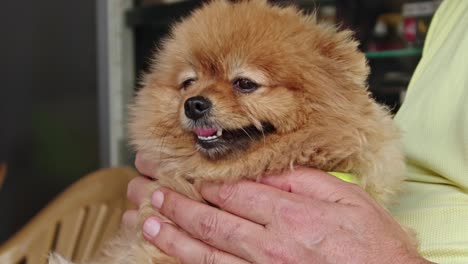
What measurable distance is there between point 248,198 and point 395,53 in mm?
1317

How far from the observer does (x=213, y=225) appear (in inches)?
31.9

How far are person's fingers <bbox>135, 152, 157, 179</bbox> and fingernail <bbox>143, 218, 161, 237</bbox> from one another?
0.43 ft

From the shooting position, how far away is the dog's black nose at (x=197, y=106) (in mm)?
819

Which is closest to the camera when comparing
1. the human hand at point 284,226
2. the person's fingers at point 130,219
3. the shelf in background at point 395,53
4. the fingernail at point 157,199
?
the human hand at point 284,226

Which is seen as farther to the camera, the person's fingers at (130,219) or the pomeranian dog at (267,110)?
the person's fingers at (130,219)

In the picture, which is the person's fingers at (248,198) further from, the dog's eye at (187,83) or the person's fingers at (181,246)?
the dog's eye at (187,83)

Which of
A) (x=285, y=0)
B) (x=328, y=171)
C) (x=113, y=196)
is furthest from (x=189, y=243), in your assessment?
(x=113, y=196)

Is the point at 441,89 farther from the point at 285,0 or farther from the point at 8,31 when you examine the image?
the point at 8,31

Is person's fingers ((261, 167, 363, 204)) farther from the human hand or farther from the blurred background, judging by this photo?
the blurred background

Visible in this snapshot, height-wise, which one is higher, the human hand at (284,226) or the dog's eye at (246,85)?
the dog's eye at (246,85)

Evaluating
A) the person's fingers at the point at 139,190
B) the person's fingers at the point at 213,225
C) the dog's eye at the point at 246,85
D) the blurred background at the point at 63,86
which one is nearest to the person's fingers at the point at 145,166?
the person's fingers at the point at 139,190

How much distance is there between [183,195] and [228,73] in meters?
0.21

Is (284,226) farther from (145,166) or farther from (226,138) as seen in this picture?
(145,166)

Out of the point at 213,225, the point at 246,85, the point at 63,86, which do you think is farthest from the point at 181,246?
the point at 63,86
